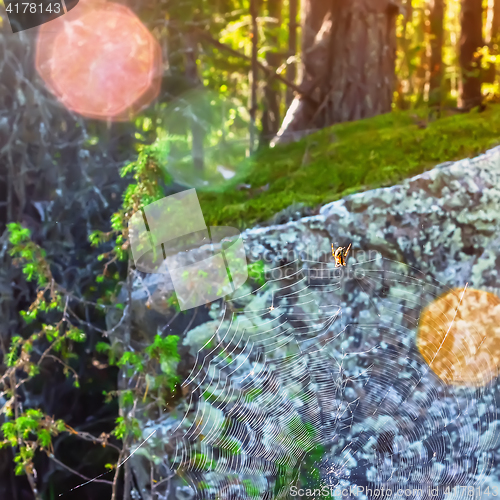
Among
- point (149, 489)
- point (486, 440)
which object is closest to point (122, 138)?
point (149, 489)

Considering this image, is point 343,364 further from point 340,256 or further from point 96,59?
point 96,59

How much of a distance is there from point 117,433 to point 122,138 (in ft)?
2.83

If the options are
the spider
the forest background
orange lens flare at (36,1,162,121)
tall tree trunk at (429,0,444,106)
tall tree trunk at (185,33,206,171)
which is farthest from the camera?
tall tree trunk at (429,0,444,106)

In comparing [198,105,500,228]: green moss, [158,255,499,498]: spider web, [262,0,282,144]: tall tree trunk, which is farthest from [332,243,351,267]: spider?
[262,0,282,144]: tall tree trunk

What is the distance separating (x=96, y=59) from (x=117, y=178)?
0.36m

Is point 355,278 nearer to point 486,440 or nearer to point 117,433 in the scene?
point 486,440

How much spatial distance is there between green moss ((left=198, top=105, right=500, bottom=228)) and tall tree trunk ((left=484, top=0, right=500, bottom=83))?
1.76 feet

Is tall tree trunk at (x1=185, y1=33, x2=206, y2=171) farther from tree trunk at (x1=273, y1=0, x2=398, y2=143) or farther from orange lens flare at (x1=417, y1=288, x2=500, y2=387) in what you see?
orange lens flare at (x1=417, y1=288, x2=500, y2=387)

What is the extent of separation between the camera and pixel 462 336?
1017mm

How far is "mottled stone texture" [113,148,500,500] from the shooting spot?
3.26 feet

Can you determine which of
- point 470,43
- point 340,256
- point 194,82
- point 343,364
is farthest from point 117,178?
point 470,43

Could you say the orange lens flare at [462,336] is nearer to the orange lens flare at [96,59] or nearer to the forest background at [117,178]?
the forest background at [117,178]

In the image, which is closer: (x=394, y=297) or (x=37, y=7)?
(x=394, y=297)

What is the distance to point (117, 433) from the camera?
42.5 inches
